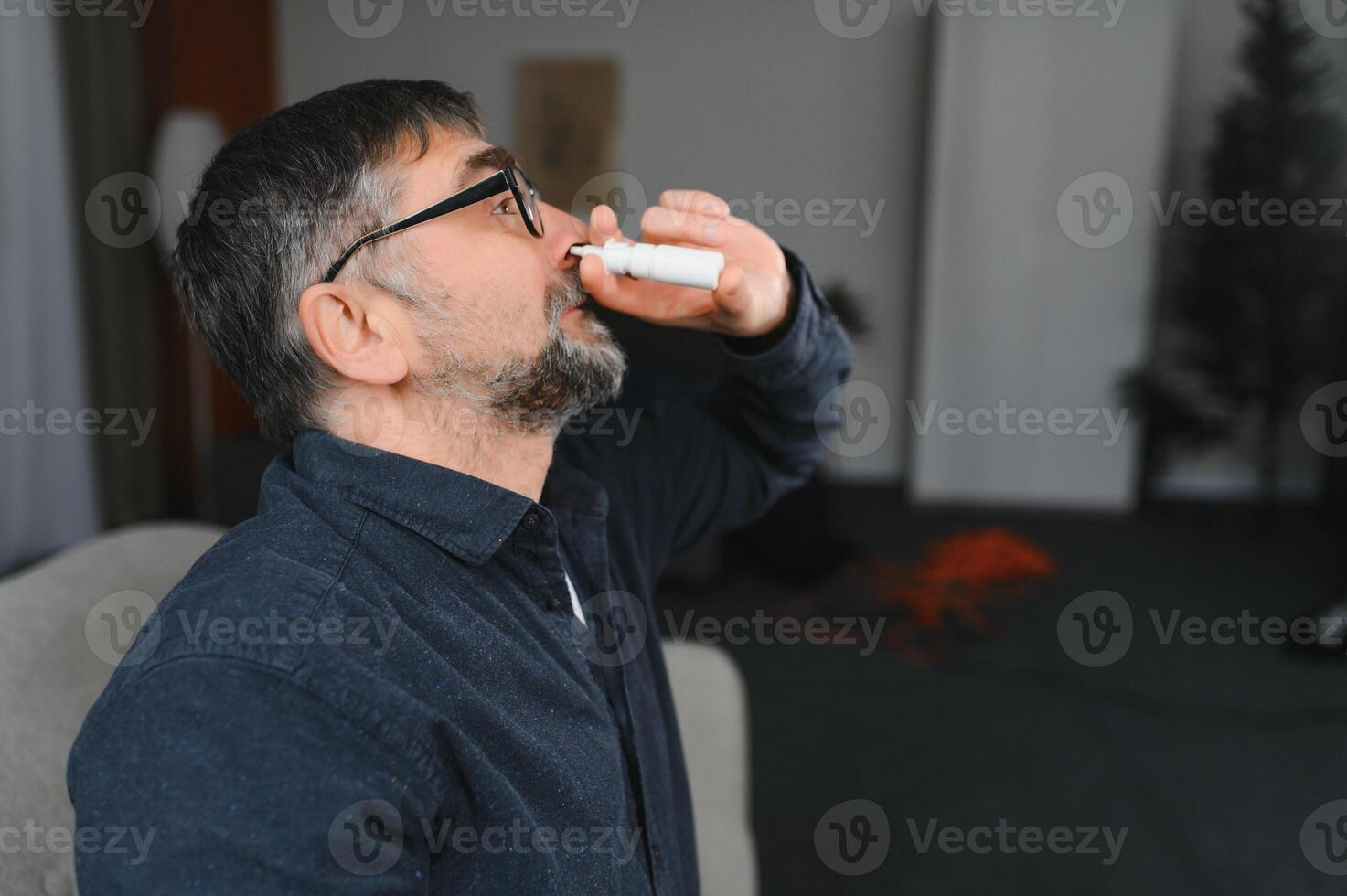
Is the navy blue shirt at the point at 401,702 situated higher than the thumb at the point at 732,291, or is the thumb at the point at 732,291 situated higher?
the thumb at the point at 732,291

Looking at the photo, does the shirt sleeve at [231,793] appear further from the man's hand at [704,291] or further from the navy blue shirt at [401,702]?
the man's hand at [704,291]

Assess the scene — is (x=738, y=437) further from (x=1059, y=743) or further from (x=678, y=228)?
(x=1059, y=743)

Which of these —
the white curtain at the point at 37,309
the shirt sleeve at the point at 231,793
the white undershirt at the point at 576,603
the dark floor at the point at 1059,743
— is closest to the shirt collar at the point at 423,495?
the white undershirt at the point at 576,603

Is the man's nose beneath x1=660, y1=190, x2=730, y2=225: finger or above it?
beneath

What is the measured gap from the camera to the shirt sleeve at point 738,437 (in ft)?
4.02

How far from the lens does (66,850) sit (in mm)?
886

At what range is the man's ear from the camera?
3.23ft

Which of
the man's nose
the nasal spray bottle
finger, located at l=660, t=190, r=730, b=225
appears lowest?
the nasal spray bottle

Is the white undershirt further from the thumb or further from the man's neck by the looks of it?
the thumb

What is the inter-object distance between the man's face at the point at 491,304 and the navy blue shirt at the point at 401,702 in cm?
14

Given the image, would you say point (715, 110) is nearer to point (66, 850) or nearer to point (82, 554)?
point (82, 554)

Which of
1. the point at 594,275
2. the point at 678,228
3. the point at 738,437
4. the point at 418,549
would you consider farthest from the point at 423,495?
the point at 738,437

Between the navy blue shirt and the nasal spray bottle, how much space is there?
22 cm

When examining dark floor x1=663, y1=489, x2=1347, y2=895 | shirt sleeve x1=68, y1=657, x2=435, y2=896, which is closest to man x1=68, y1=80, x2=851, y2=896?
shirt sleeve x1=68, y1=657, x2=435, y2=896
